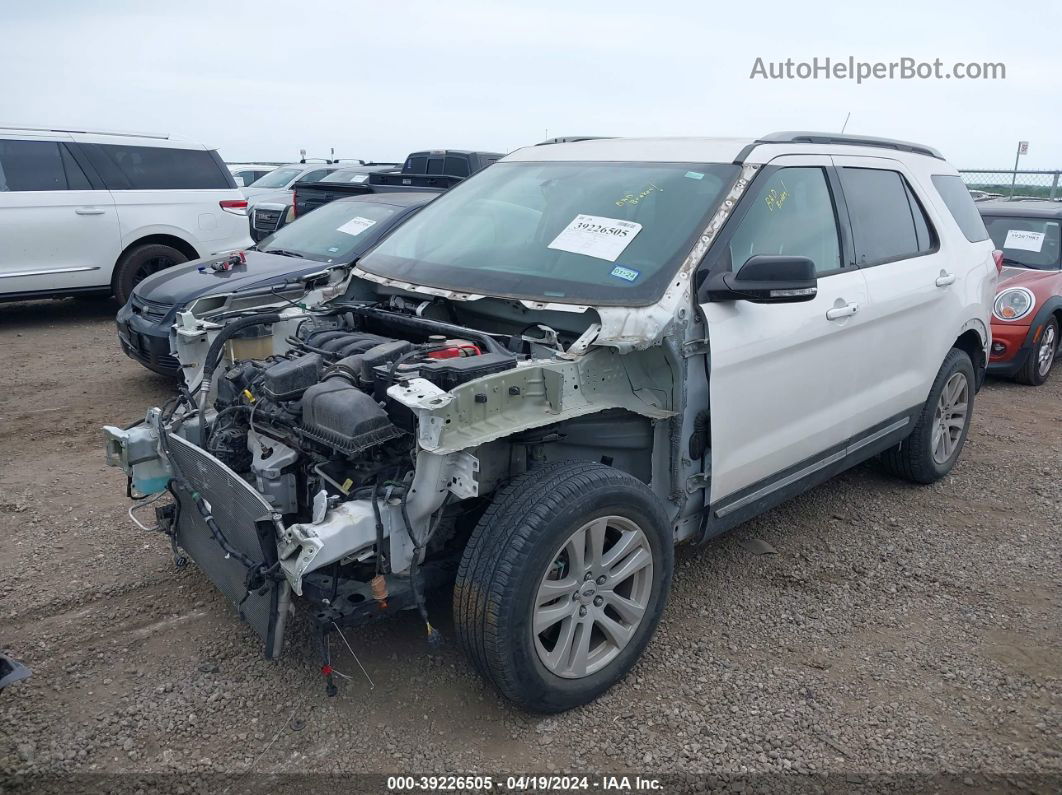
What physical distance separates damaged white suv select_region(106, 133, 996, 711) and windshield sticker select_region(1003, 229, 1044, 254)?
15.5 ft

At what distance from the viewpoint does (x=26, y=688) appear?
296 centimetres

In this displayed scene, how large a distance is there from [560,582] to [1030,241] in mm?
7438

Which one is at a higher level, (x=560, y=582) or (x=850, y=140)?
(x=850, y=140)

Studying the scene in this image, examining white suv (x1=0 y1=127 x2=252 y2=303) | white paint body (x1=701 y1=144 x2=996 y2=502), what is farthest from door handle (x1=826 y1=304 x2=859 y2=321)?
white suv (x1=0 y1=127 x2=252 y2=303)

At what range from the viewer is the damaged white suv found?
2.61 metres

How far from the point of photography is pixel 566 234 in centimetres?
344

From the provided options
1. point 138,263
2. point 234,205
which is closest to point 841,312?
point 234,205

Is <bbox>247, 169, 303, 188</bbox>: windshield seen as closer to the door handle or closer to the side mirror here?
the door handle

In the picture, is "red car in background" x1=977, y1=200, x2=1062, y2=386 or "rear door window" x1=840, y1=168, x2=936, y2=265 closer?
"rear door window" x1=840, y1=168, x2=936, y2=265

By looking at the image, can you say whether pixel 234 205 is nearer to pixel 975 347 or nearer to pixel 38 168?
pixel 38 168

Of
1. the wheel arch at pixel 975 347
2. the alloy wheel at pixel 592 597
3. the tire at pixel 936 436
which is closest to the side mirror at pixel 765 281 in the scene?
the alloy wheel at pixel 592 597

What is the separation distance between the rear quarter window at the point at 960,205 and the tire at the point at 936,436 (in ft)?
2.32

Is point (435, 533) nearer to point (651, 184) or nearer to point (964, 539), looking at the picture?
point (651, 184)

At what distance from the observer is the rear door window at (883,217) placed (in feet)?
12.8
